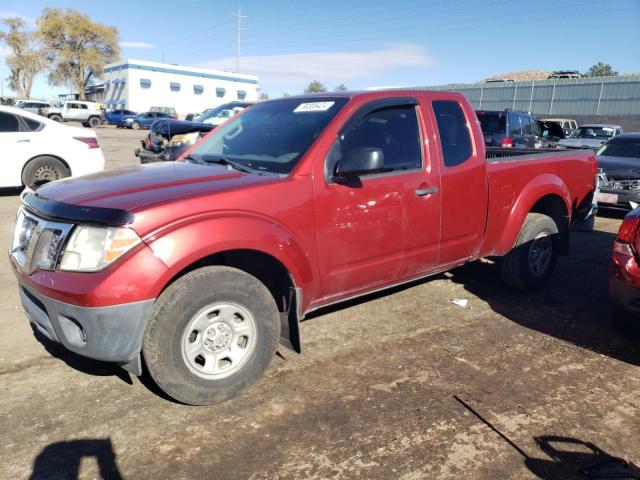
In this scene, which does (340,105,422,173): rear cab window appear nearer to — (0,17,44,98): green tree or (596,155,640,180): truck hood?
(596,155,640,180): truck hood

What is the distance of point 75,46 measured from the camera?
67.5 meters

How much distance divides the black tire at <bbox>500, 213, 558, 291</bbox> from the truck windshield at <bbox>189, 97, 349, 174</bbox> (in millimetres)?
2375

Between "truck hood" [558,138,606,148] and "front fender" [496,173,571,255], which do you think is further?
"truck hood" [558,138,606,148]

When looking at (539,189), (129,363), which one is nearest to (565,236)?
(539,189)

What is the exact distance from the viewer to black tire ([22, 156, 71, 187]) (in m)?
9.09

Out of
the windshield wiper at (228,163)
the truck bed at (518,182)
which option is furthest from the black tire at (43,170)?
the truck bed at (518,182)

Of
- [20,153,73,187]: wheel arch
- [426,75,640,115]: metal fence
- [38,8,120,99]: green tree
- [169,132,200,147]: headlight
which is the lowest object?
[20,153,73,187]: wheel arch

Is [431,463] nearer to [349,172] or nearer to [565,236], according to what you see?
[349,172]

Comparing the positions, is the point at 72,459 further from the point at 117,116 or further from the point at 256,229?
the point at 117,116

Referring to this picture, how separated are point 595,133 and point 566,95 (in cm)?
1962

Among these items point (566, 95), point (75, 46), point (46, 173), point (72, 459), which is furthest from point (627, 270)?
point (75, 46)

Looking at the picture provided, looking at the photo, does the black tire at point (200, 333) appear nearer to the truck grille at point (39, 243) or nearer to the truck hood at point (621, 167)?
the truck grille at point (39, 243)

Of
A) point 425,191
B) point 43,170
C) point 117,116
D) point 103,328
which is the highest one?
point 117,116

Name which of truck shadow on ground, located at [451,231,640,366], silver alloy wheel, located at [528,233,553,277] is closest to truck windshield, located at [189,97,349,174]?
truck shadow on ground, located at [451,231,640,366]
